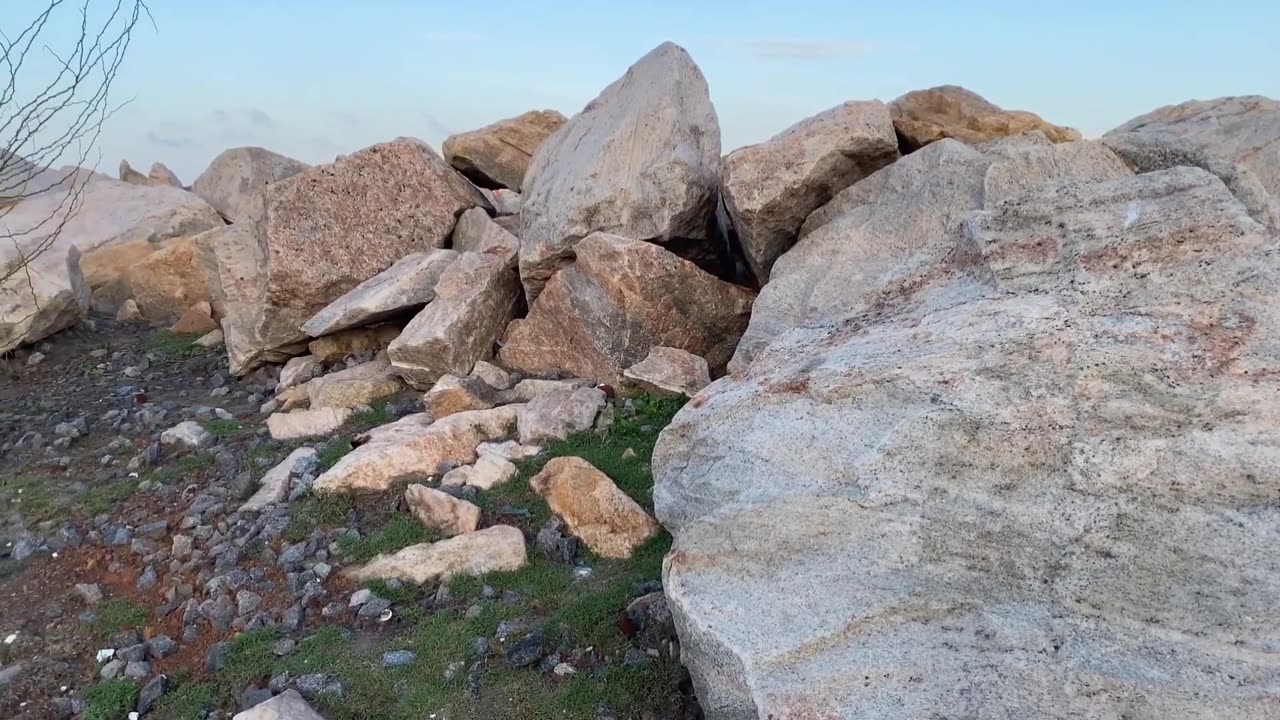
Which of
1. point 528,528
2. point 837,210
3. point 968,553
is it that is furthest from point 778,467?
point 837,210

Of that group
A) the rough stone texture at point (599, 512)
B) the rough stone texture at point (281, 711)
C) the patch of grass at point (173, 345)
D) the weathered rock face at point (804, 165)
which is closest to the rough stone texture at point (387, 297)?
the patch of grass at point (173, 345)

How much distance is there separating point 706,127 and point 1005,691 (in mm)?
6996

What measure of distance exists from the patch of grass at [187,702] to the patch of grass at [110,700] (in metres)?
0.17

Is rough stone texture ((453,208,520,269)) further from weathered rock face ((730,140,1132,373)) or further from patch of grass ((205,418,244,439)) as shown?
weathered rock face ((730,140,1132,373))

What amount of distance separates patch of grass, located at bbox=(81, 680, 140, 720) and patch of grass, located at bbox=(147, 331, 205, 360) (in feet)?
25.0

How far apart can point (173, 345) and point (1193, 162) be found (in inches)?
447

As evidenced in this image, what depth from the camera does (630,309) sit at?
28.2ft

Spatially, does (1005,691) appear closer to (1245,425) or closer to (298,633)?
(1245,425)

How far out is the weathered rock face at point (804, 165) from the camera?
7.72 m

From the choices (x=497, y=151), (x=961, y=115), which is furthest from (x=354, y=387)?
(x=961, y=115)

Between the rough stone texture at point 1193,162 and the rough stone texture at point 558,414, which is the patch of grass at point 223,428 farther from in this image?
the rough stone texture at point 1193,162

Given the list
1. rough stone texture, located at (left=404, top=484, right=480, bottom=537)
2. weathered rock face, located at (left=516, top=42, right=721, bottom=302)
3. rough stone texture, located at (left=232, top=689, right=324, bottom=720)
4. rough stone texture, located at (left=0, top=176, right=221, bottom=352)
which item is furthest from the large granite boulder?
rough stone texture, located at (left=232, top=689, right=324, bottom=720)

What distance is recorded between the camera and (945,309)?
397cm

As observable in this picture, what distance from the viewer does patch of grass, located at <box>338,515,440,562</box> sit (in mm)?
6148
